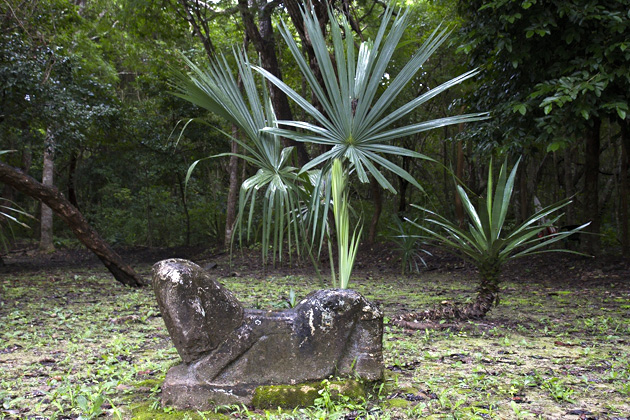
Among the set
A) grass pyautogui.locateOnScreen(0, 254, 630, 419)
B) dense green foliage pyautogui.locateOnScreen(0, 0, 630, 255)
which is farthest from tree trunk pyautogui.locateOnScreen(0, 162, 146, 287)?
dense green foliage pyautogui.locateOnScreen(0, 0, 630, 255)

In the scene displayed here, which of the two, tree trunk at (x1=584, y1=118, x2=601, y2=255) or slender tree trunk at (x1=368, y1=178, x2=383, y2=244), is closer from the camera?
tree trunk at (x1=584, y1=118, x2=601, y2=255)

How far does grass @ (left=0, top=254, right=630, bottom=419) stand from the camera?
2211 millimetres

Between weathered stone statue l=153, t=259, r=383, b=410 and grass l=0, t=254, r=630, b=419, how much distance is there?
0.37ft

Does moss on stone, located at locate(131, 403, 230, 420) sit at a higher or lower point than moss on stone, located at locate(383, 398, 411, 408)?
lower

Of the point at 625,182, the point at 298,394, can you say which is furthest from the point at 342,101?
the point at 625,182

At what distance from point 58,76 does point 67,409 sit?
6787 millimetres

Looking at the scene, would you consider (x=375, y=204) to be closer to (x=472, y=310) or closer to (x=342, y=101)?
(x=472, y=310)

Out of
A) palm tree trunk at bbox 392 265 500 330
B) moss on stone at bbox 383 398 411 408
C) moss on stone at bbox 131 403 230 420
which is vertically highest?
palm tree trunk at bbox 392 265 500 330

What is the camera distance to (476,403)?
224 centimetres

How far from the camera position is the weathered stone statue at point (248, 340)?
2213 mm

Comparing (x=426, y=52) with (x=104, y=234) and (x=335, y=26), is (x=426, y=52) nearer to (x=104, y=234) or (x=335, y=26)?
(x=335, y=26)

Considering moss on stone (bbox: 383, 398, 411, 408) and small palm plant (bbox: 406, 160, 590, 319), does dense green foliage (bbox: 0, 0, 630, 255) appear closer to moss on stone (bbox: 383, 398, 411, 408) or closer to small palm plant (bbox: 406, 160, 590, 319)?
small palm plant (bbox: 406, 160, 590, 319)

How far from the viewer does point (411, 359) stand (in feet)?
9.80

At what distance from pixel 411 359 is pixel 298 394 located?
988 millimetres
